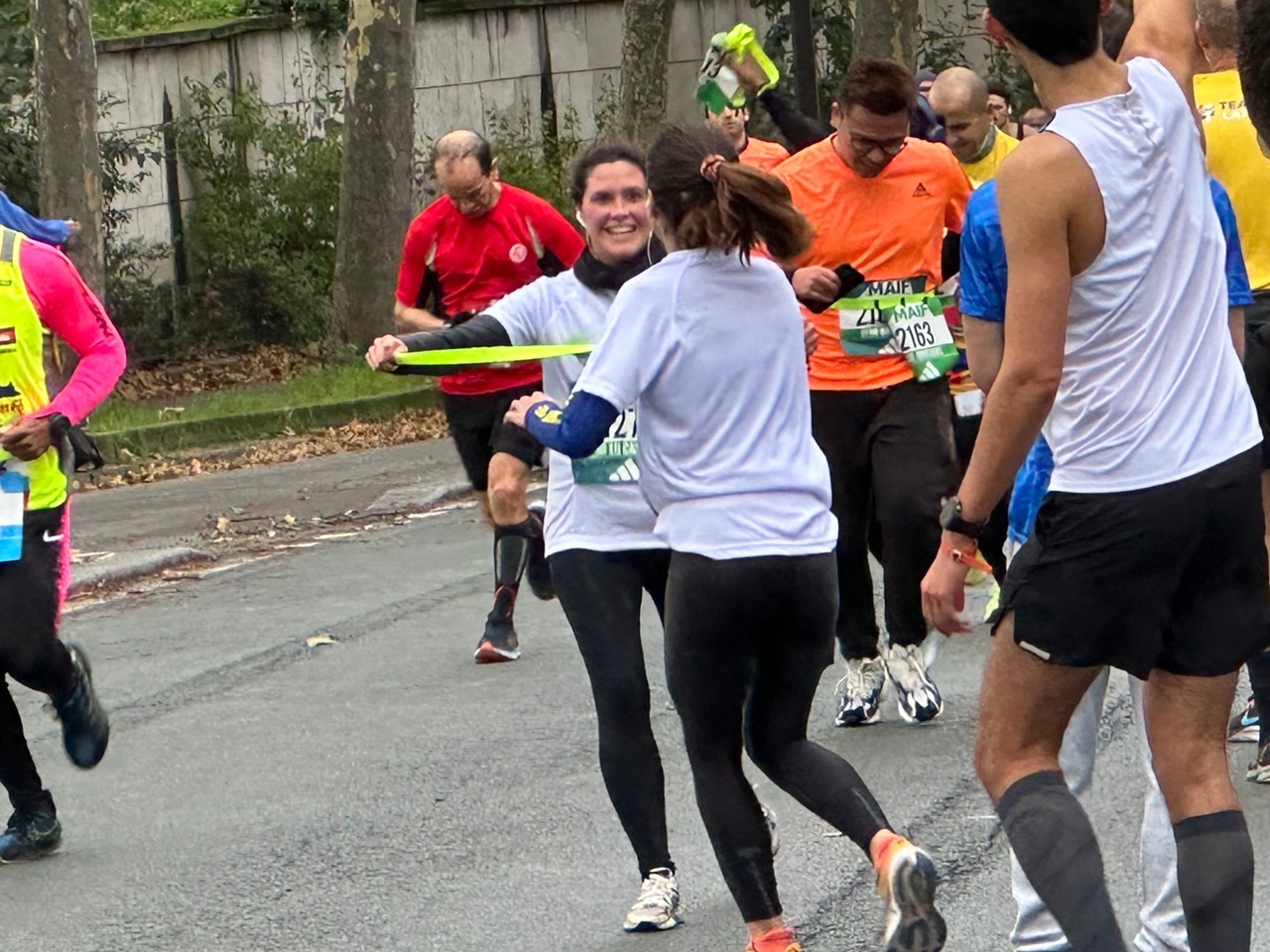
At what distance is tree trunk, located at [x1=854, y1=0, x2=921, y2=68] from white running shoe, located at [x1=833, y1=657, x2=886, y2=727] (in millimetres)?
13656

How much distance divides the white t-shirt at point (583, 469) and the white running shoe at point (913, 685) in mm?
1942

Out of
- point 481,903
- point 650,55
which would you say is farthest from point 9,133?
point 481,903

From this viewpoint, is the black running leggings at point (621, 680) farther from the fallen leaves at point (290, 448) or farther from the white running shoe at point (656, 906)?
the fallen leaves at point (290, 448)

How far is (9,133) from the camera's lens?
19.1m

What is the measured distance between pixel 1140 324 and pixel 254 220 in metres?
17.5

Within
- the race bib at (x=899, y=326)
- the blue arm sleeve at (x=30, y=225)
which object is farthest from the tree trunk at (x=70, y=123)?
the race bib at (x=899, y=326)

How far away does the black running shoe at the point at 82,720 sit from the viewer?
21.4 ft

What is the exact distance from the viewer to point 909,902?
4609mm

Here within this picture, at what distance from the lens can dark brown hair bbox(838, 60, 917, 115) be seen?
6980mm

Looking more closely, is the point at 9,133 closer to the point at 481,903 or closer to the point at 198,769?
the point at 198,769

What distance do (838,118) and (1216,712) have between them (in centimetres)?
367

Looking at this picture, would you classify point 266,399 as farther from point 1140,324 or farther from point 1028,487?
point 1140,324

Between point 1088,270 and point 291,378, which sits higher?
point 1088,270

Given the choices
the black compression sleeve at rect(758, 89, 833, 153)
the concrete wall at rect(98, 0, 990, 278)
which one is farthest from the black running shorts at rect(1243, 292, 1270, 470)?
the concrete wall at rect(98, 0, 990, 278)
